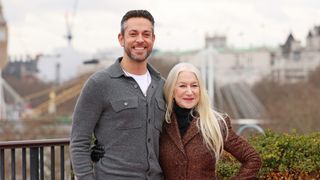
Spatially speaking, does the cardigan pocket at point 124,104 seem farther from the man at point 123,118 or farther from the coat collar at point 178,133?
the coat collar at point 178,133

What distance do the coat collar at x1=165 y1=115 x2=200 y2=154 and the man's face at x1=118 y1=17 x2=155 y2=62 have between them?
416mm

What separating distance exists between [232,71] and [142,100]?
360 feet

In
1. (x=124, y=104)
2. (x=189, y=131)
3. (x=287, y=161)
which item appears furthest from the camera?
(x=287, y=161)

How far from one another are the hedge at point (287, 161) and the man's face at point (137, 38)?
5.09 ft

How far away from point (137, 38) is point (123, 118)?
1.35ft

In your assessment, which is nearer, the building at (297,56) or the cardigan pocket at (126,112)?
the cardigan pocket at (126,112)

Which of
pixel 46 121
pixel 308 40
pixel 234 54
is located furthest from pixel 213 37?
pixel 46 121

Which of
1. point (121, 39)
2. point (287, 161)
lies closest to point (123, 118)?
point (121, 39)

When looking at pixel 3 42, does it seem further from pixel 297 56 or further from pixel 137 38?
pixel 137 38

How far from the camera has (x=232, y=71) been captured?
112 meters

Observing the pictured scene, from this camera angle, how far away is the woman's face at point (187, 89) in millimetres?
3559

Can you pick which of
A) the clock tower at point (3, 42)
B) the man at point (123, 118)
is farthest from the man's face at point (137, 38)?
the clock tower at point (3, 42)

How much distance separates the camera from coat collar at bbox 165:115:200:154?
355 centimetres

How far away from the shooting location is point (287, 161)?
470cm
